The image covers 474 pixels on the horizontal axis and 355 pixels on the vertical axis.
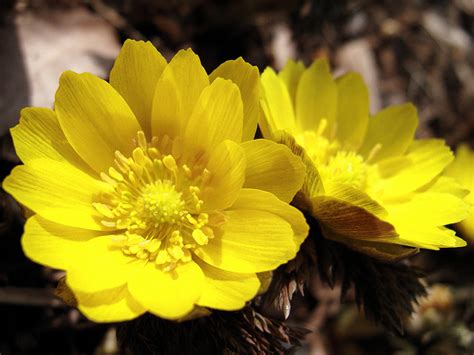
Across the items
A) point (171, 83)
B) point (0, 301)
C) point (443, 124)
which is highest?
point (171, 83)

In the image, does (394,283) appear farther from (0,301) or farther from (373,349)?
(0,301)

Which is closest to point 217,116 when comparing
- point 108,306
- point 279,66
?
point 108,306

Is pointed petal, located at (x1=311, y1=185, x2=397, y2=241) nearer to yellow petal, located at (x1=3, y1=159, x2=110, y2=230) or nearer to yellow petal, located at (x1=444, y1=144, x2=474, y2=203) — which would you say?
yellow petal, located at (x1=3, y1=159, x2=110, y2=230)

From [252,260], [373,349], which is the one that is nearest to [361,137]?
[252,260]

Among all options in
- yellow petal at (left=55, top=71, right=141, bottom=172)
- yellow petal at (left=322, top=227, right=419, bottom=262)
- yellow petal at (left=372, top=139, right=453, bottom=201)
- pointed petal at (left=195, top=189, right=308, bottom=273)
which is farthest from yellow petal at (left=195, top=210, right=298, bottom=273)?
yellow petal at (left=372, top=139, right=453, bottom=201)

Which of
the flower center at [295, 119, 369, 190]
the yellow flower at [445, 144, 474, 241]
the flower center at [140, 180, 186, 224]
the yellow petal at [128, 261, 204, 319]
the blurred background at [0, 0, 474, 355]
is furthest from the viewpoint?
the yellow flower at [445, 144, 474, 241]

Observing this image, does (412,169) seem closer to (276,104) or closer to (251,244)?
(276,104)

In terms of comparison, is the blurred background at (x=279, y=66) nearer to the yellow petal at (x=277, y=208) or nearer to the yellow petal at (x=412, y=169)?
the yellow petal at (x=412, y=169)
